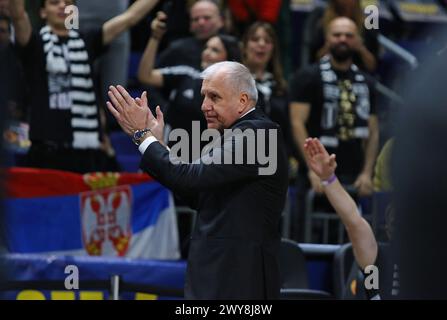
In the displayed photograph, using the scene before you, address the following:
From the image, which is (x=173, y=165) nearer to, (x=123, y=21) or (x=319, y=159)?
(x=319, y=159)

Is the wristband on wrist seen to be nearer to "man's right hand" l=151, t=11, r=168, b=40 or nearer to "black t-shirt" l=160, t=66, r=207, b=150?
"black t-shirt" l=160, t=66, r=207, b=150

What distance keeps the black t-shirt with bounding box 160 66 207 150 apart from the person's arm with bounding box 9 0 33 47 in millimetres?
1290

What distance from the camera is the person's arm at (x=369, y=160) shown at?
8.02 m

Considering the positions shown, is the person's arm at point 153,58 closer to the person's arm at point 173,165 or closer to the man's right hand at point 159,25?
the man's right hand at point 159,25

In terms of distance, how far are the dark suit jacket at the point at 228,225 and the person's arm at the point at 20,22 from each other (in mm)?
2882

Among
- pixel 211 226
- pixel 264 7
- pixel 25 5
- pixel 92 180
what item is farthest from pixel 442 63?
pixel 264 7

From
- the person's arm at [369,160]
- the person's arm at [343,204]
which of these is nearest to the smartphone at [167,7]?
the person's arm at [369,160]

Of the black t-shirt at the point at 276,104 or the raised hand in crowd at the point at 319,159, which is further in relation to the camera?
the black t-shirt at the point at 276,104

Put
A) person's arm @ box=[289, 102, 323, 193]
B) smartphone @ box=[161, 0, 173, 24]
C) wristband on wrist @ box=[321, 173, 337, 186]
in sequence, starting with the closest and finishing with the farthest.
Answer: wristband on wrist @ box=[321, 173, 337, 186] < person's arm @ box=[289, 102, 323, 193] < smartphone @ box=[161, 0, 173, 24]

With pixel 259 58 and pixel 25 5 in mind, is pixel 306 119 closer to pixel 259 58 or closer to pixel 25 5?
pixel 259 58

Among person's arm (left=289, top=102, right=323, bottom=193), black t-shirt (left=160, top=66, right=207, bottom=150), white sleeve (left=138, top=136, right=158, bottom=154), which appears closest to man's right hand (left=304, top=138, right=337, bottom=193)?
white sleeve (left=138, top=136, right=158, bottom=154)

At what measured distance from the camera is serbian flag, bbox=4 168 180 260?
7.18 meters

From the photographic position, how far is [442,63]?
2.13m

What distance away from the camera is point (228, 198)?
4.60 m
